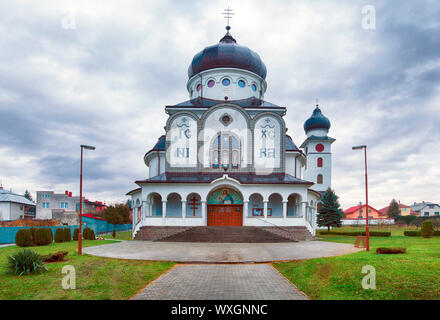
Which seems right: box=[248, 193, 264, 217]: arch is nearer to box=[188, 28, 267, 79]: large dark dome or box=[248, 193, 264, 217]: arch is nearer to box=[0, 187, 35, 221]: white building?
box=[188, 28, 267, 79]: large dark dome

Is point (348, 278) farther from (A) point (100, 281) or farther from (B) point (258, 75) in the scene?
(B) point (258, 75)

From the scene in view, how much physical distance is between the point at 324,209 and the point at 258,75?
1997cm

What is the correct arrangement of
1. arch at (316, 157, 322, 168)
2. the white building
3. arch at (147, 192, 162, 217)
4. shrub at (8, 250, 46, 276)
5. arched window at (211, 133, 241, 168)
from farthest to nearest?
1. arch at (316, 157, 322, 168)
2. the white building
3. arched window at (211, 133, 241, 168)
4. arch at (147, 192, 162, 217)
5. shrub at (8, 250, 46, 276)

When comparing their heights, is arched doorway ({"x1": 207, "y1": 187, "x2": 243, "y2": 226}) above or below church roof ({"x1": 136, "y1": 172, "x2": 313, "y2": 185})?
below

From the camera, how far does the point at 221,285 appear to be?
8.84 metres

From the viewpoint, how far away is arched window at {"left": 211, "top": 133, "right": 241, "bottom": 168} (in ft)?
93.0

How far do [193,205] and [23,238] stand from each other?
41.8 feet

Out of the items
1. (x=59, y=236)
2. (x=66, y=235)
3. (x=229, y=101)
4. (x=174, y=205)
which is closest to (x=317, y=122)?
(x=229, y=101)

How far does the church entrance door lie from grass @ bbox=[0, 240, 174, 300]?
1512cm

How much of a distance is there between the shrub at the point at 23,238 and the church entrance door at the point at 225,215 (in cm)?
1345

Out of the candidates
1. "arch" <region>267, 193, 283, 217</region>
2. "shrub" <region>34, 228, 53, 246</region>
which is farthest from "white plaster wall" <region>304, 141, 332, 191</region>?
"shrub" <region>34, 228, 53, 246</region>

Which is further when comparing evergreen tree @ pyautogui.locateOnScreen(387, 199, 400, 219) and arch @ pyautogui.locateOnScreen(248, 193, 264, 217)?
evergreen tree @ pyautogui.locateOnScreen(387, 199, 400, 219)

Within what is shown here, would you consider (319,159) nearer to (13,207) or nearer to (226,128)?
(226,128)
